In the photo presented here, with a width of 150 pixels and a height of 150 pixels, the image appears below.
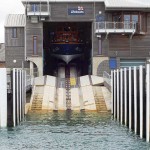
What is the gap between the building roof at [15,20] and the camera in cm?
6969

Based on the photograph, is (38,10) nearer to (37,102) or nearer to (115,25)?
(115,25)

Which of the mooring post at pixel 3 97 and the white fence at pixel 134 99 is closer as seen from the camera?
the white fence at pixel 134 99

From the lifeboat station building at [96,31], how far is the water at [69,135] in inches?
854

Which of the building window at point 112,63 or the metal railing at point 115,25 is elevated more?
the metal railing at point 115,25

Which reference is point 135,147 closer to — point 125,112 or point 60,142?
point 60,142

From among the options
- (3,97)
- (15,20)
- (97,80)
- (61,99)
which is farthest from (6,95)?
(15,20)

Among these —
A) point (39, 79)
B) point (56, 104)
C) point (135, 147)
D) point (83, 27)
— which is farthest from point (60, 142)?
point (83, 27)

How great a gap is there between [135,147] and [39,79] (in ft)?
116

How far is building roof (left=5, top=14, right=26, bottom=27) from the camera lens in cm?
6969

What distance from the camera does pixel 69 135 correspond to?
34094mm

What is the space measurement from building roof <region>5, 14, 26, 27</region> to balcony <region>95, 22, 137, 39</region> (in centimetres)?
1033

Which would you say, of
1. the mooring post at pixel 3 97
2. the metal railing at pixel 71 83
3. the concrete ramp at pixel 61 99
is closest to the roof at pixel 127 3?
the metal railing at pixel 71 83

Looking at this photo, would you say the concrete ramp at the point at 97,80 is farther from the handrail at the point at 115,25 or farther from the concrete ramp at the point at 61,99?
the handrail at the point at 115,25

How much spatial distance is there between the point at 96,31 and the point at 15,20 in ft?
39.4
